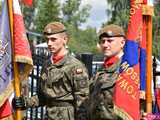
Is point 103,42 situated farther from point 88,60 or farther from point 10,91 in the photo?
point 88,60

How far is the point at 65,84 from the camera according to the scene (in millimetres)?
5602

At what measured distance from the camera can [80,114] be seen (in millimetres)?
5379

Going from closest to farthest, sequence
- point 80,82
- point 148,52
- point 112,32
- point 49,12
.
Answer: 1. point 112,32
2. point 148,52
3. point 80,82
4. point 49,12

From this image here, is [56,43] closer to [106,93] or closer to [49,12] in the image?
[106,93]

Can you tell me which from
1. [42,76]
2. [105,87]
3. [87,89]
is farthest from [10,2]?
[105,87]

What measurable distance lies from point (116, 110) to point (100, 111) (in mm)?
223

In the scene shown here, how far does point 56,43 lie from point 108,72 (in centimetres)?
85

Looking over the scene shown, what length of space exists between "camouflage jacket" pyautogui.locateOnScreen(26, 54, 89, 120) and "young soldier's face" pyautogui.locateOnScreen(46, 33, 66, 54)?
0.39ft

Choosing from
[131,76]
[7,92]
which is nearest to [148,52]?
[131,76]

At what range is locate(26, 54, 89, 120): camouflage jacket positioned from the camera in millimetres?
5492

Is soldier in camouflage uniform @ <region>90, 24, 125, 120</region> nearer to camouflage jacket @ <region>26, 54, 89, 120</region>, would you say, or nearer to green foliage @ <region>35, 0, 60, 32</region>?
camouflage jacket @ <region>26, 54, 89, 120</region>

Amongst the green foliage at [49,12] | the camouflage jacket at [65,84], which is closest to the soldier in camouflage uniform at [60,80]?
the camouflage jacket at [65,84]

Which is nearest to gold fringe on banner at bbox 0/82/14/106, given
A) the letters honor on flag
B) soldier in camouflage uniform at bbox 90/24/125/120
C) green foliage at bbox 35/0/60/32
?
soldier in camouflage uniform at bbox 90/24/125/120

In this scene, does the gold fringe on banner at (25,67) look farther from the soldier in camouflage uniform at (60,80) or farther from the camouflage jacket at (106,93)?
the camouflage jacket at (106,93)
